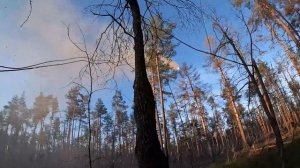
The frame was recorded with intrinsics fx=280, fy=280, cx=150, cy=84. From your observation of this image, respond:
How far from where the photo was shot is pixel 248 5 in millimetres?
16312

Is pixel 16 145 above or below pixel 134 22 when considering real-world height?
above

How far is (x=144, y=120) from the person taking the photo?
2973 mm

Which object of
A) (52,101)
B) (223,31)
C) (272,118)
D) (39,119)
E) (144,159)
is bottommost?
(144,159)

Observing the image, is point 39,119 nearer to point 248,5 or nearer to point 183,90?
point 183,90

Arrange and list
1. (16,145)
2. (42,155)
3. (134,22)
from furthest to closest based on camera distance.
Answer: (16,145)
(42,155)
(134,22)

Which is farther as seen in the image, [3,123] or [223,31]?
[3,123]

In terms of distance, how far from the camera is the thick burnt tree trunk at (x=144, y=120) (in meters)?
2.77

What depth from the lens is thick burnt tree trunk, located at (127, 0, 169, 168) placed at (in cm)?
277

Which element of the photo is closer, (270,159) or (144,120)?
(144,120)

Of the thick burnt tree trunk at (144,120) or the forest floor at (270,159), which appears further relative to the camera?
the forest floor at (270,159)

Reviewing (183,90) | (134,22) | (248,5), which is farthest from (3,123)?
(134,22)

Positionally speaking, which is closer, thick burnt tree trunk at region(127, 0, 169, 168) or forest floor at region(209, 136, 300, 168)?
thick burnt tree trunk at region(127, 0, 169, 168)

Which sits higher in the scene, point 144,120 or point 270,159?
point 144,120

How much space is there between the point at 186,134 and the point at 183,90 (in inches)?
790
